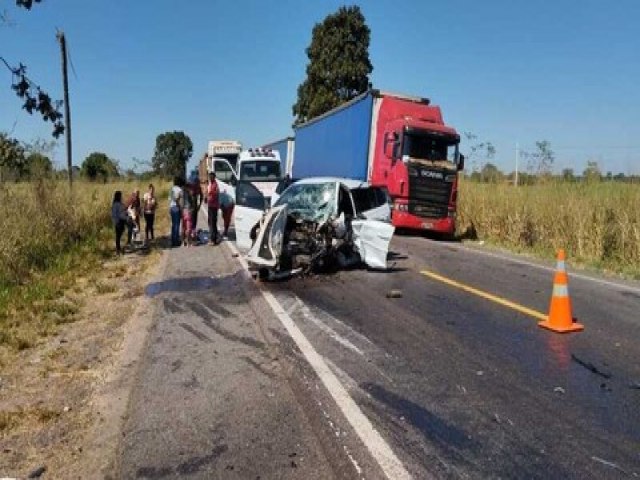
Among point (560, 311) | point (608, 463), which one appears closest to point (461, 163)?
point (560, 311)

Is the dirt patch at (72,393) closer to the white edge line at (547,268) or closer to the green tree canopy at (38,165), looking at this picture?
the white edge line at (547,268)

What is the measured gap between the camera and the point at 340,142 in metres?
23.9

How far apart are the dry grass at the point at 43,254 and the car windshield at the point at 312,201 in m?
3.63

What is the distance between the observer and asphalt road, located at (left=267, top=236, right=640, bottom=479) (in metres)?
4.23

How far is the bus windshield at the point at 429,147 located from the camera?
19.3 metres

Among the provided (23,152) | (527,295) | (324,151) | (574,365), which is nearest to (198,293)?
(527,295)

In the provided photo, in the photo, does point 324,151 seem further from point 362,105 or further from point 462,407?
point 462,407

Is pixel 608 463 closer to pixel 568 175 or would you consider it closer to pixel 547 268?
pixel 547 268

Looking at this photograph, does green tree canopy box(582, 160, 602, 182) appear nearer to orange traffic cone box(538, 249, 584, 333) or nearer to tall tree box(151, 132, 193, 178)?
orange traffic cone box(538, 249, 584, 333)

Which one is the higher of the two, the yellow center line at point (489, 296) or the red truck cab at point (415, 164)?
the red truck cab at point (415, 164)

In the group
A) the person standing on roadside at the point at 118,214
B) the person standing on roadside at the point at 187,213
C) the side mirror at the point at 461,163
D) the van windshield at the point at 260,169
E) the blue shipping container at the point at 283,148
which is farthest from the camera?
the blue shipping container at the point at 283,148

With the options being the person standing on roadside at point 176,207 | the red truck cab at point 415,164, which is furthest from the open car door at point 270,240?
the red truck cab at point 415,164

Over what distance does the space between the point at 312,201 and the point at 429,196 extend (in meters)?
7.82

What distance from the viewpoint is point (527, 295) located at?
32.4ft
